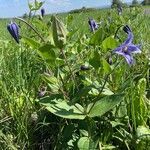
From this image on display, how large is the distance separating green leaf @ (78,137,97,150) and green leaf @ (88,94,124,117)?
7 cm

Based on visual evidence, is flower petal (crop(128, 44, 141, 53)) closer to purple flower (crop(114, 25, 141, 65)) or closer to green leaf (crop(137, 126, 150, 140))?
purple flower (crop(114, 25, 141, 65))

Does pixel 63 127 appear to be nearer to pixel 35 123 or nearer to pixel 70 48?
pixel 35 123

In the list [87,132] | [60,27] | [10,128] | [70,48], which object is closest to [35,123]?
[10,128]

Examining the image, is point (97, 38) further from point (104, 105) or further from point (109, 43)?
point (104, 105)

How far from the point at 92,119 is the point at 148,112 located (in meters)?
0.19

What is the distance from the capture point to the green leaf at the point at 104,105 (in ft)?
3.97

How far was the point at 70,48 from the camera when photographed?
2.04m

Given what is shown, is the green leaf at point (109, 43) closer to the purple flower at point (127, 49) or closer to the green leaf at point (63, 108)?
the purple flower at point (127, 49)

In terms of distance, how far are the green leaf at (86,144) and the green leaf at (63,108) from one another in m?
0.06

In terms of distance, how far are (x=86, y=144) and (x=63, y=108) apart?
126 millimetres

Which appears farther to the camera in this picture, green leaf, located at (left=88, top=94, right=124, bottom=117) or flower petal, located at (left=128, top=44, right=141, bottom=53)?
flower petal, located at (left=128, top=44, right=141, bottom=53)

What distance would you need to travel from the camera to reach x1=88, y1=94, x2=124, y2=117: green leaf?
1.21 m

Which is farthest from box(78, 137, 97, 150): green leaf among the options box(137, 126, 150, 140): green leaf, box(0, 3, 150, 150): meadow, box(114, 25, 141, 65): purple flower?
box(114, 25, 141, 65): purple flower

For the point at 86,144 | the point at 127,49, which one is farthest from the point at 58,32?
the point at 86,144
